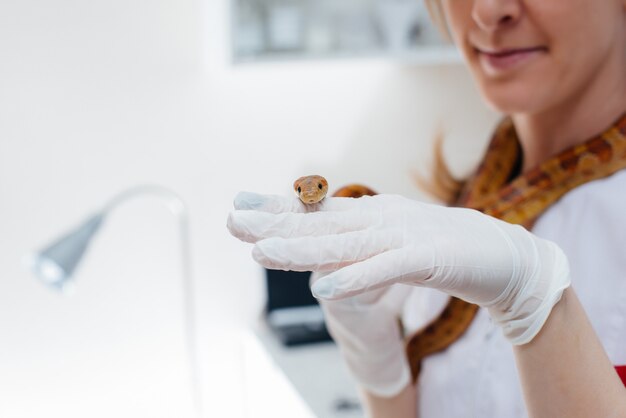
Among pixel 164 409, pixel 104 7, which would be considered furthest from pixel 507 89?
pixel 164 409

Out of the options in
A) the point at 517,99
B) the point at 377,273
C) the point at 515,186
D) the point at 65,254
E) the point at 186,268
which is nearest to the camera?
the point at 377,273

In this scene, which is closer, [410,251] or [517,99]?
[410,251]

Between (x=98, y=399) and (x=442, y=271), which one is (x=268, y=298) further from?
(x=442, y=271)

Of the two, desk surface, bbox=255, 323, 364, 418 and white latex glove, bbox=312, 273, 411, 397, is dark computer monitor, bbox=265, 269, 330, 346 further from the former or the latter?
white latex glove, bbox=312, 273, 411, 397

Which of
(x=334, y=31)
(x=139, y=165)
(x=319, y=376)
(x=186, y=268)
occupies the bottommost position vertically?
(x=319, y=376)

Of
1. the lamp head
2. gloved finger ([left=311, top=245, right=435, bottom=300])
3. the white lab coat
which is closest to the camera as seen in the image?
gloved finger ([left=311, top=245, right=435, bottom=300])

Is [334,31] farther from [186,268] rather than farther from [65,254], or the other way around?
[65,254]

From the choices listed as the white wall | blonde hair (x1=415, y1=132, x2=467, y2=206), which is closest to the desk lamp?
the white wall

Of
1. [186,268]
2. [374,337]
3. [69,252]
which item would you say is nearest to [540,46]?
[374,337]
